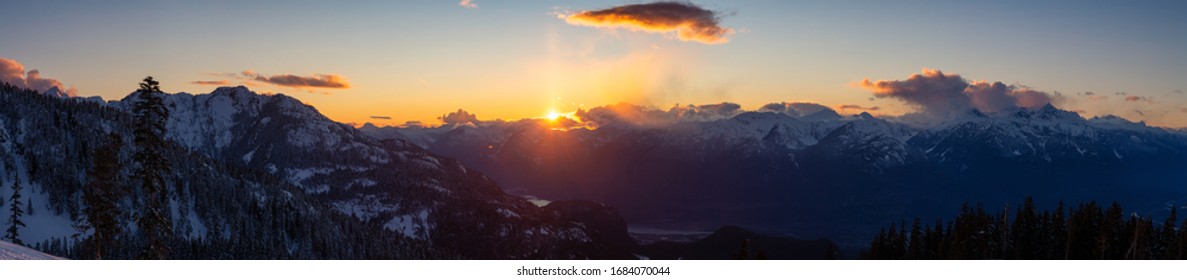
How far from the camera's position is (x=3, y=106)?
184250 millimetres

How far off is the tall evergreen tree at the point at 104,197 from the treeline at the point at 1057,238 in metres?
42.8

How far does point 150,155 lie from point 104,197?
166 inches

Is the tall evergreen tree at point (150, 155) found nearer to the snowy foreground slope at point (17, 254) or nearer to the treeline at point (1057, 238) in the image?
the snowy foreground slope at point (17, 254)

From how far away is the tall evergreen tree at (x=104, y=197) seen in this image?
895 inches

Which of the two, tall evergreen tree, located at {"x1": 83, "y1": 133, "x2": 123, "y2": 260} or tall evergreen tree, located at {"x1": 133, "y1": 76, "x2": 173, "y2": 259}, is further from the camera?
tall evergreen tree, located at {"x1": 83, "y1": 133, "x2": 123, "y2": 260}

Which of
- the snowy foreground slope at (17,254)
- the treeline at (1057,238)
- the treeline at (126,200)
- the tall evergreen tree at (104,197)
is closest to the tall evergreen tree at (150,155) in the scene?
the tall evergreen tree at (104,197)

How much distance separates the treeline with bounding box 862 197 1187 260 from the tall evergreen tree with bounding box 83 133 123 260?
1687 inches

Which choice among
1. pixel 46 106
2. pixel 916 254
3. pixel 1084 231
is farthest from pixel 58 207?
pixel 1084 231

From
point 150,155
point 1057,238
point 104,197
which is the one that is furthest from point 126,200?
point 1057,238

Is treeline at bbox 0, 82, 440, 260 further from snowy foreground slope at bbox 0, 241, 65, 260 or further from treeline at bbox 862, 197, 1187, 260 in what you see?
snowy foreground slope at bbox 0, 241, 65, 260

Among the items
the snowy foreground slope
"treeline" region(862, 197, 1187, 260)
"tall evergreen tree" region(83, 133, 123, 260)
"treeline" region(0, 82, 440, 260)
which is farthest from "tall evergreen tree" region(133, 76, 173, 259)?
"treeline" region(0, 82, 440, 260)

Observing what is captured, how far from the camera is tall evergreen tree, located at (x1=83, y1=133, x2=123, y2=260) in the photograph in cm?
2273

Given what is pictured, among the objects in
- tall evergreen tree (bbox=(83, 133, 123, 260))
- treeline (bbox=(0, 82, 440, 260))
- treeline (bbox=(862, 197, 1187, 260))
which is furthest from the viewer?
treeline (bbox=(0, 82, 440, 260))
